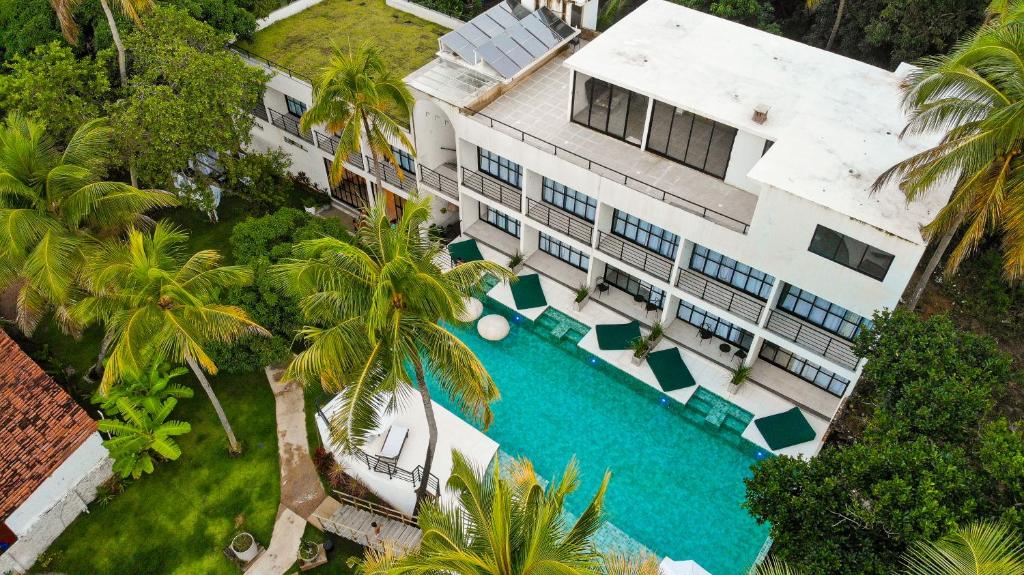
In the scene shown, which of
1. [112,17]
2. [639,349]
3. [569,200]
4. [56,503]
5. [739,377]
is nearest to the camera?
[56,503]

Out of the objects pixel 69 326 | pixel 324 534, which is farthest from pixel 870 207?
pixel 69 326

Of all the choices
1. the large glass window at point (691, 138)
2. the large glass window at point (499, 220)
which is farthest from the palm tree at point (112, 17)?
the large glass window at point (691, 138)

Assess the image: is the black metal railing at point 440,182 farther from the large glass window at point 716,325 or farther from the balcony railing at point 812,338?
the balcony railing at point 812,338

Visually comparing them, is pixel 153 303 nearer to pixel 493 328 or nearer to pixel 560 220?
pixel 493 328

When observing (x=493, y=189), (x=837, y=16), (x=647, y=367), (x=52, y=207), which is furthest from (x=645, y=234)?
(x=52, y=207)

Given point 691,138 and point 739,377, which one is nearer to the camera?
point 691,138
